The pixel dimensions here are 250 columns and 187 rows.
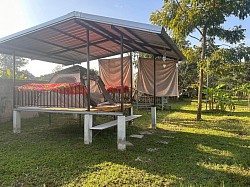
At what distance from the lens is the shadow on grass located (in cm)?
291

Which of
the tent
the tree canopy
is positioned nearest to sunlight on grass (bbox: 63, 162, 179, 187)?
the tent

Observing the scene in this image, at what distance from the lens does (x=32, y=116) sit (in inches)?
336

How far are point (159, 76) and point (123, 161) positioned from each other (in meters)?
4.33

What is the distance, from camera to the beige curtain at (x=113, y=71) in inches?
292

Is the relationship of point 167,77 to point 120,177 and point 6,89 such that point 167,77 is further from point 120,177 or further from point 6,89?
point 6,89

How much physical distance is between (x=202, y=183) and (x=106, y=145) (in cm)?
240

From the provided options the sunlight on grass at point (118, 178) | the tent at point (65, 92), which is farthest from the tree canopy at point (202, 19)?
the sunlight on grass at point (118, 178)

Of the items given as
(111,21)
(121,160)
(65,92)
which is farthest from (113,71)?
(121,160)

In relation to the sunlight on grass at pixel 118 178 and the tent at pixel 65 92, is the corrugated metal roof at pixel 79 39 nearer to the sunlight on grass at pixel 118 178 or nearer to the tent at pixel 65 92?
the tent at pixel 65 92

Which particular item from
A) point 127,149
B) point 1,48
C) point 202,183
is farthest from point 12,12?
point 202,183

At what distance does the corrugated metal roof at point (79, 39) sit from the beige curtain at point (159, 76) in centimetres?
58

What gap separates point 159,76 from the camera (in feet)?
24.1

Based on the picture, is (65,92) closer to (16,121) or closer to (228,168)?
(16,121)

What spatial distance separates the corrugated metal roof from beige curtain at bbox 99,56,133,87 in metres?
0.30
